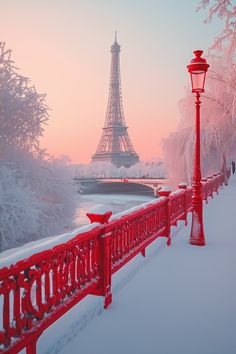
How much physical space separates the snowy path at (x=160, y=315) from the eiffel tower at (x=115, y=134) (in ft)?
299

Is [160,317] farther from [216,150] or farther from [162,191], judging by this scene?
[216,150]

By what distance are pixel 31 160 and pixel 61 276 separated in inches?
674

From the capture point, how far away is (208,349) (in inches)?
132

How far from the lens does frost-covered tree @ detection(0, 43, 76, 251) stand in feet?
61.7

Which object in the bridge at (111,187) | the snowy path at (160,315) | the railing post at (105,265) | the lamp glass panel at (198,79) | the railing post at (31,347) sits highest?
the lamp glass panel at (198,79)

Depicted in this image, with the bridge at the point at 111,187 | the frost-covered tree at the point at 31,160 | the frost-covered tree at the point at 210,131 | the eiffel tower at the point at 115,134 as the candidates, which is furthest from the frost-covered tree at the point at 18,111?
the eiffel tower at the point at 115,134

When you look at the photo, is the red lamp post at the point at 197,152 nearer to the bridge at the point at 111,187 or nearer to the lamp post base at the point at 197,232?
the lamp post base at the point at 197,232

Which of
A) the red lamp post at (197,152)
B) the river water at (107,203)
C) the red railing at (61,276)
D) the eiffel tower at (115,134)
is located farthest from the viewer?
the eiffel tower at (115,134)

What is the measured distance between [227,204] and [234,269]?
10.8 meters

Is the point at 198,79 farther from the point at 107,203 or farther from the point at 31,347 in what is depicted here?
the point at 107,203

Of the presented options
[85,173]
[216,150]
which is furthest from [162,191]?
[85,173]

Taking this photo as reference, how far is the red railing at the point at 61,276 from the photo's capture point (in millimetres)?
2666

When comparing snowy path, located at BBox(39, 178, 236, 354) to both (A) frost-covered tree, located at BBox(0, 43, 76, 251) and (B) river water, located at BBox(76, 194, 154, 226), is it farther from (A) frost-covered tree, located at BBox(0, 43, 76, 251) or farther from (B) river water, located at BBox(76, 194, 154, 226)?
(B) river water, located at BBox(76, 194, 154, 226)

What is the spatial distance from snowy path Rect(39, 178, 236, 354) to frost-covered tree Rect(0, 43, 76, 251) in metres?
11.9
